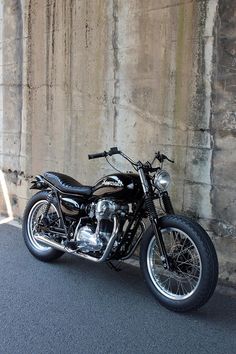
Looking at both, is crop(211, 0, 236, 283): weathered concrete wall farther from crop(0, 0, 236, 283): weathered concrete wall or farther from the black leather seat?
the black leather seat

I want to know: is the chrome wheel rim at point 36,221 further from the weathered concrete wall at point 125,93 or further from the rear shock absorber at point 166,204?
the rear shock absorber at point 166,204

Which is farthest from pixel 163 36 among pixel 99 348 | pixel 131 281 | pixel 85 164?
pixel 99 348

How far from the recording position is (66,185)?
15.1ft

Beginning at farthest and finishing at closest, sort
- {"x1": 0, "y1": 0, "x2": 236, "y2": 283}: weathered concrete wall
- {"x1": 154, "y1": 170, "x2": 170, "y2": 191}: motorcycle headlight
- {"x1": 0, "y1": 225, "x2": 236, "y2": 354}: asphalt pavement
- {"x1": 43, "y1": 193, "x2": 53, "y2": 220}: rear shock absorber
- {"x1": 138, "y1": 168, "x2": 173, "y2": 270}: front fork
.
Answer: {"x1": 43, "y1": 193, "x2": 53, "y2": 220}: rear shock absorber, {"x1": 0, "y1": 0, "x2": 236, "y2": 283}: weathered concrete wall, {"x1": 154, "y1": 170, "x2": 170, "y2": 191}: motorcycle headlight, {"x1": 138, "y1": 168, "x2": 173, "y2": 270}: front fork, {"x1": 0, "y1": 225, "x2": 236, "y2": 354}: asphalt pavement

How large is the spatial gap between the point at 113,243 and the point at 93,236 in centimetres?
30

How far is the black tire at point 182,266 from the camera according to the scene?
137 inches

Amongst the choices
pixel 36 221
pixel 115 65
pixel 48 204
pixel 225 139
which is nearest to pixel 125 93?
pixel 115 65

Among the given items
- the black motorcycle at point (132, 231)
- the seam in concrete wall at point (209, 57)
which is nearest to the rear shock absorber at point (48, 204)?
the black motorcycle at point (132, 231)

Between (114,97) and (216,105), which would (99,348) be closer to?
(216,105)

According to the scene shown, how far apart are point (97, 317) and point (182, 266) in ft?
2.65

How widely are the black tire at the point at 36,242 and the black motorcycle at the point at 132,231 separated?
0.03ft

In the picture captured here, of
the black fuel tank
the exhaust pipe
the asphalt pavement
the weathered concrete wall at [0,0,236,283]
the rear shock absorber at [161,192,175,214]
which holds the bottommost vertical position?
the asphalt pavement

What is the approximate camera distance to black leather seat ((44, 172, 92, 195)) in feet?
14.5

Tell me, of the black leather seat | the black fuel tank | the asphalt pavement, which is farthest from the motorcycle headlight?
the asphalt pavement
